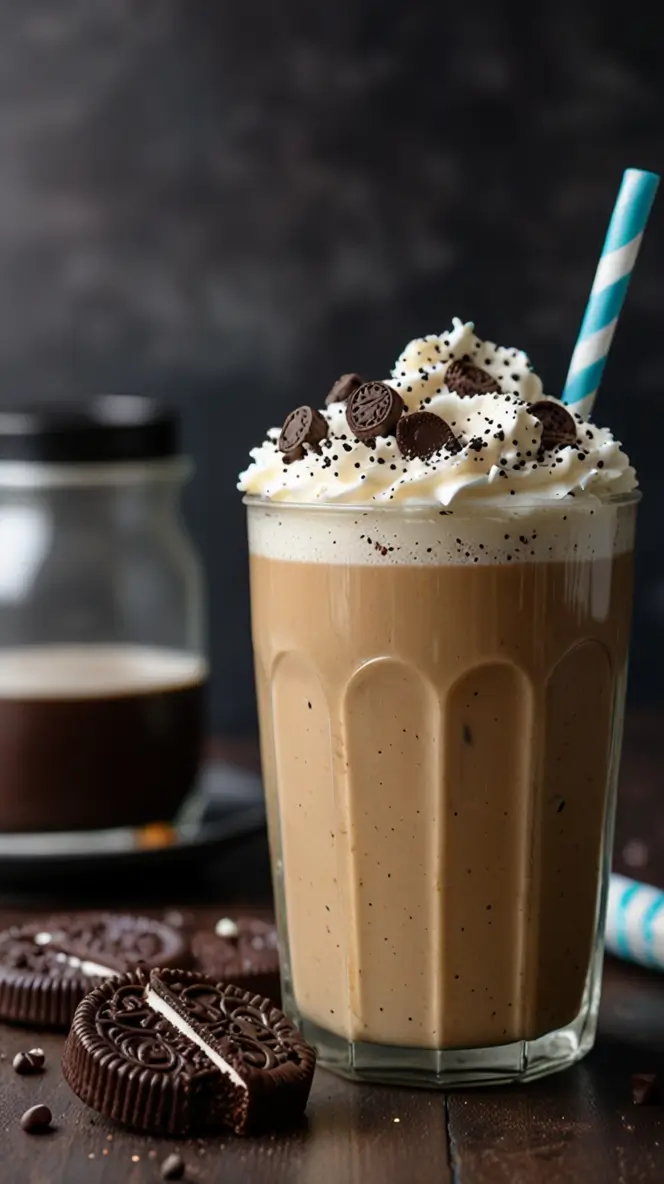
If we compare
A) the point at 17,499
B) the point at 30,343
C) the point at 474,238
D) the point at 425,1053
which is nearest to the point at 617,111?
the point at 474,238

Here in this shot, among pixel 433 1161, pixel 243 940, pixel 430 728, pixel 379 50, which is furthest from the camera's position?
pixel 379 50

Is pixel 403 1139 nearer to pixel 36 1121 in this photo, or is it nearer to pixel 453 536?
pixel 36 1121

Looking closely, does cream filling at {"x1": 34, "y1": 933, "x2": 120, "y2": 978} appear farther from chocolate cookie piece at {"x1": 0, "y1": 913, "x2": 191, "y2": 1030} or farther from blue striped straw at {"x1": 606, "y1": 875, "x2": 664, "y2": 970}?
blue striped straw at {"x1": 606, "y1": 875, "x2": 664, "y2": 970}

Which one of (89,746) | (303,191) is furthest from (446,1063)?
(303,191)

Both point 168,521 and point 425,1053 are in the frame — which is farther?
point 168,521

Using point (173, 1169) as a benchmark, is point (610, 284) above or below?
above

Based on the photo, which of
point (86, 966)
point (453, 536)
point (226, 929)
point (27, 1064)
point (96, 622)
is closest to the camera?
point (453, 536)

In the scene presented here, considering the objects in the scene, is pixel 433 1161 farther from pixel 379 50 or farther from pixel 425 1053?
pixel 379 50
